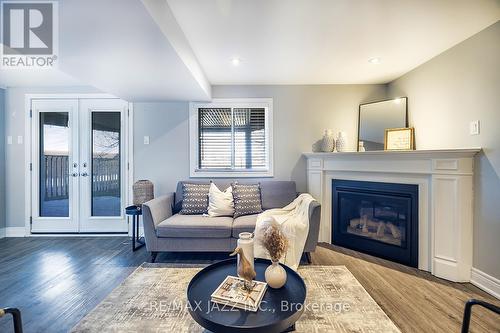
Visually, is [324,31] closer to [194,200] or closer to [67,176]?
[194,200]

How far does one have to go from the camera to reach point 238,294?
4.20ft

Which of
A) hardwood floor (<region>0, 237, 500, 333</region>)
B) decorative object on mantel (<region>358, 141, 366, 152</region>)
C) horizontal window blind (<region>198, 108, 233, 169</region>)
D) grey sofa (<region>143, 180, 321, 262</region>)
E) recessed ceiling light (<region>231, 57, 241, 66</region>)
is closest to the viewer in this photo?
hardwood floor (<region>0, 237, 500, 333</region>)

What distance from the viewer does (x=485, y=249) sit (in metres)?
2.08

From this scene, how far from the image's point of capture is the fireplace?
100 inches

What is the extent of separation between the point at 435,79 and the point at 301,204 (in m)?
2.10

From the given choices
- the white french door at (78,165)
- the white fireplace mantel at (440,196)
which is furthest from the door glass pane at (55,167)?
the white fireplace mantel at (440,196)

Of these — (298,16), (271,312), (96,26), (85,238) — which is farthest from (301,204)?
(85,238)

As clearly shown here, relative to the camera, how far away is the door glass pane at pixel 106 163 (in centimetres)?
357

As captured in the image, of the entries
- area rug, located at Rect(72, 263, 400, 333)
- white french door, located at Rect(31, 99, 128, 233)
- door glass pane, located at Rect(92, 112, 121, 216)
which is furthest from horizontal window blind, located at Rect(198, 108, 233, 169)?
area rug, located at Rect(72, 263, 400, 333)

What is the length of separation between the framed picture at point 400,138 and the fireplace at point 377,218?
682 mm

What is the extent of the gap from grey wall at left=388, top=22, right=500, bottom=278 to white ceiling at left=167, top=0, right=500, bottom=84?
0.55 feet

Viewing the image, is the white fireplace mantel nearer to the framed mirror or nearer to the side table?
the framed mirror

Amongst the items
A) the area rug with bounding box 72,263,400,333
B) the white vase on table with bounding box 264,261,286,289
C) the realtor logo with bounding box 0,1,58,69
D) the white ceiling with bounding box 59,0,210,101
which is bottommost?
the area rug with bounding box 72,263,400,333

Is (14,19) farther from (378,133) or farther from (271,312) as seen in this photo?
(378,133)
